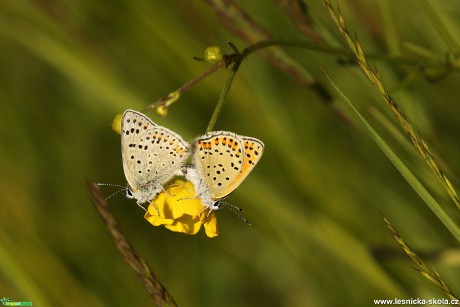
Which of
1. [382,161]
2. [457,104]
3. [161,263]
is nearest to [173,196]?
[161,263]

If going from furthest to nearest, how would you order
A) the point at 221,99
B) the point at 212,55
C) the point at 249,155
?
the point at 249,155 → the point at 212,55 → the point at 221,99

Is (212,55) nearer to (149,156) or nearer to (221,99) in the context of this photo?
(221,99)

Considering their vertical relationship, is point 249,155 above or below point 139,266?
above

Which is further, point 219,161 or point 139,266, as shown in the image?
point 219,161

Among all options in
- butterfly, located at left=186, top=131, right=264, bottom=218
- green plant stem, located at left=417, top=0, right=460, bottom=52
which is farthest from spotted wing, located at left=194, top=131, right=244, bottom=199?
green plant stem, located at left=417, top=0, right=460, bottom=52

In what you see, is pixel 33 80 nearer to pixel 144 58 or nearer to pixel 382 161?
pixel 144 58

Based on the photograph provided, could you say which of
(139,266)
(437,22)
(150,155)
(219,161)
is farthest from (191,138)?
(139,266)

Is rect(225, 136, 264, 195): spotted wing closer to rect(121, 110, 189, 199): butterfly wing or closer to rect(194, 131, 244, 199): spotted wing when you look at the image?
rect(194, 131, 244, 199): spotted wing

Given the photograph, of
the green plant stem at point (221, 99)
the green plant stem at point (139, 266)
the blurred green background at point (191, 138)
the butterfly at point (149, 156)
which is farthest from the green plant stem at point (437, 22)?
the green plant stem at point (139, 266)
